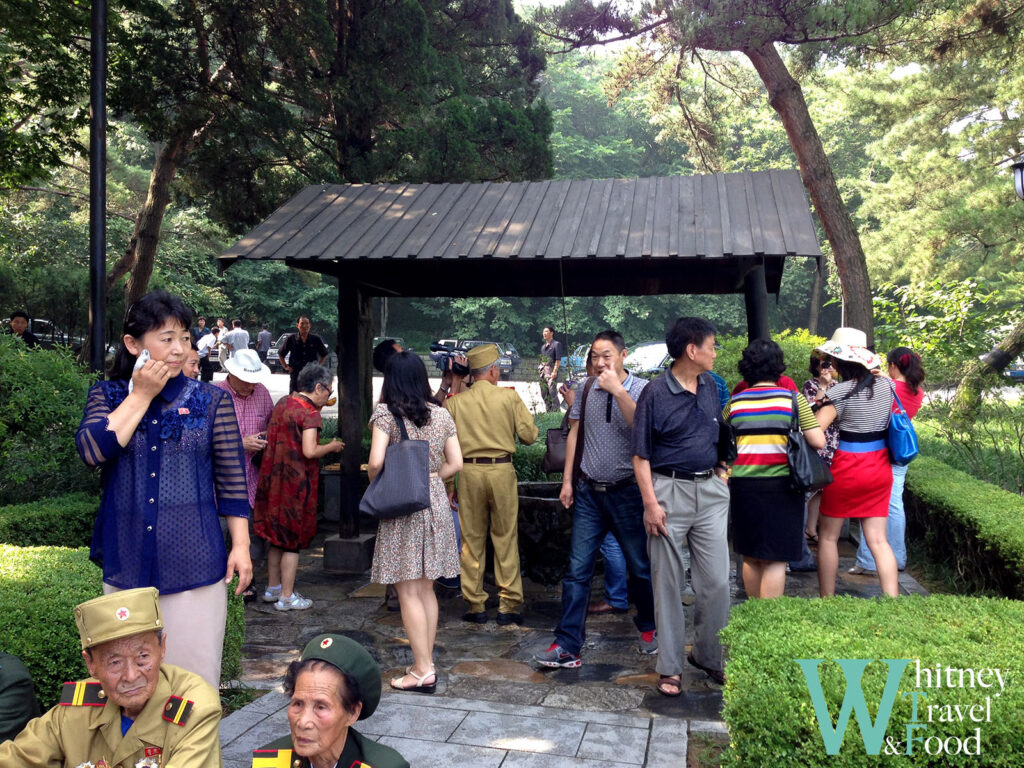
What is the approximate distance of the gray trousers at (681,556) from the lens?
462 cm

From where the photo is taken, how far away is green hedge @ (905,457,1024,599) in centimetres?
534

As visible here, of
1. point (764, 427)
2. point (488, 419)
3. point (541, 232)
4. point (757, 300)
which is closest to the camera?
point (764, 427)

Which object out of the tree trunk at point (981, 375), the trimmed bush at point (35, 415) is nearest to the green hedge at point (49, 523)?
the trimmed bush at point (35, 415)

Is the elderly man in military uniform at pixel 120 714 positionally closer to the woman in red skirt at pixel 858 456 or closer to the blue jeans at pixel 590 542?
the blue jeans at pixel 590 542

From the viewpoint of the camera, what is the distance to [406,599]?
4.70 meters

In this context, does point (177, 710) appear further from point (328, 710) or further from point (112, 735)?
point (328, 710)

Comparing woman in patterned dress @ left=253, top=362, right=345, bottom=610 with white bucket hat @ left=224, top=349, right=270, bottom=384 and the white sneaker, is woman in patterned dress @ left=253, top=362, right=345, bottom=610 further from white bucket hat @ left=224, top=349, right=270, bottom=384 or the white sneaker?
white bucket hat @ left=224, top=349, right=270, bottom=384

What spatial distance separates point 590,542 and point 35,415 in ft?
13.9

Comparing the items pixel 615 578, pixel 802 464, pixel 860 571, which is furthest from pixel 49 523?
pixel 860 571

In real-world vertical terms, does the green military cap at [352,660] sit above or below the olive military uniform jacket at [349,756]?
above

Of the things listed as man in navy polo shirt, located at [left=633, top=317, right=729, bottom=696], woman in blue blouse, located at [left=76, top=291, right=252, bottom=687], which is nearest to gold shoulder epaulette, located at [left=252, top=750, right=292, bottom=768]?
woman in blue blouse, located at [left=76, top=291, right=252, bottom=687]

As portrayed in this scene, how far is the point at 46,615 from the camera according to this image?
3559 millimetres

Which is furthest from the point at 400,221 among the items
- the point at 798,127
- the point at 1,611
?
the point at 798,127

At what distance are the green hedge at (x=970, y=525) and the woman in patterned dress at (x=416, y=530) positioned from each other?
3.40 metres
